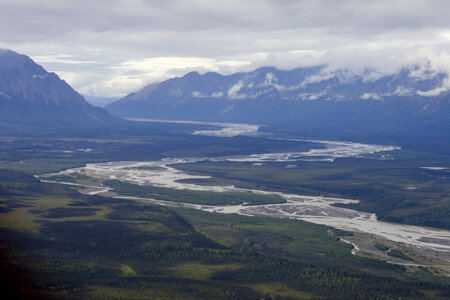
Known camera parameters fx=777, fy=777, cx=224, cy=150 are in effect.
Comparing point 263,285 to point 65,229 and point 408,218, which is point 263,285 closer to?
point 65,229

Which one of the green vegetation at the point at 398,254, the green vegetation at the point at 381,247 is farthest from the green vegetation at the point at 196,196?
the green vegetation at the point at 398,254

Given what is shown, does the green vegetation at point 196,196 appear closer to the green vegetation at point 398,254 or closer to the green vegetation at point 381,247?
the green vegetation at point 381,247

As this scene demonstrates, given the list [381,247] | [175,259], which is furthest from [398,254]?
[175,259]

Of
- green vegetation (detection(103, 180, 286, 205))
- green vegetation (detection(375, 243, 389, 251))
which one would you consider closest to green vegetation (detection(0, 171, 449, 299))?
green vegetation (detection(375, 243, 389, 251))

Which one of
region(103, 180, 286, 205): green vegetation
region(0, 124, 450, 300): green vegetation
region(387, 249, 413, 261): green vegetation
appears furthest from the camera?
region(103, 180, 286, 205): green vegetation

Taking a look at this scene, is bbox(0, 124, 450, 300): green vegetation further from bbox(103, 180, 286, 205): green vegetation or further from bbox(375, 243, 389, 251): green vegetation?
bbox(103, 180, 286, 205): green vegetation

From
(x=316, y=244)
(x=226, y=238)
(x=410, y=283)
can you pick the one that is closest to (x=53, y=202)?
(x=226, y=238)

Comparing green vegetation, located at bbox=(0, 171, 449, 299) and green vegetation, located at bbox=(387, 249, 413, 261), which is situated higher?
green vegetation, located at bbox=(0, 171, 449, 299)

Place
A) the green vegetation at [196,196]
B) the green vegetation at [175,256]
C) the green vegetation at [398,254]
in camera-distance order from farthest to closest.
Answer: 1. the green vegetation at [196,196]
2. the green vegetation at [398,254]
3. the green vegetation at [175,256]
